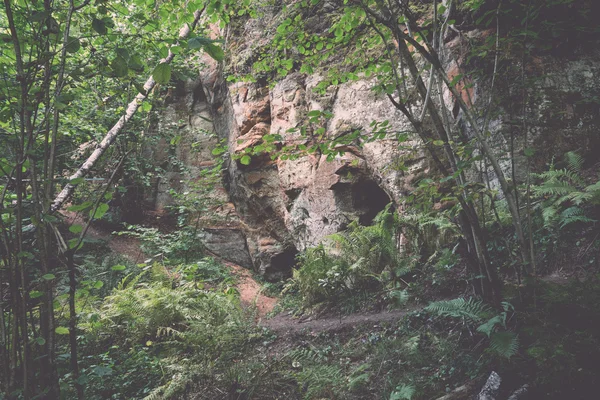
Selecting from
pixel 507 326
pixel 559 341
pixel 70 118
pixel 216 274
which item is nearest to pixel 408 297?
pixel 507 326

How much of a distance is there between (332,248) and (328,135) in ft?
9.98

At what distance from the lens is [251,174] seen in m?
10.1

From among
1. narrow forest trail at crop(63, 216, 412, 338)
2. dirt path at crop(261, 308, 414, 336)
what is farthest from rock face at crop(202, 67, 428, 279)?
dirt path at crop(261, 308, 414, 336)

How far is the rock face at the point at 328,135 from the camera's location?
516 cm

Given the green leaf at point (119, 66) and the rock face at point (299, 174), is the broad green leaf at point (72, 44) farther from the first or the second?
the rock face at point (299, 174)

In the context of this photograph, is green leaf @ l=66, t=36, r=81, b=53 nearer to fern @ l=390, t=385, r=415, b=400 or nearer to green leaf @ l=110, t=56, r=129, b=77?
green leaf @ l=110, t=56, r=129, b=77

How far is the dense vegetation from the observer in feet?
4.91

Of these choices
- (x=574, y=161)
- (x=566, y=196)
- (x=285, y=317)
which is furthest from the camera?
(x=285, y=317)

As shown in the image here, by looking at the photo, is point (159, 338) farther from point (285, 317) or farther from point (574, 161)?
point (574, 161)

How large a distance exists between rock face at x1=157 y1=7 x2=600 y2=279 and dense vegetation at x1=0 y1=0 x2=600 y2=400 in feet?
1.20

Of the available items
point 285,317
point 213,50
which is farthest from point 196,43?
point 285,317

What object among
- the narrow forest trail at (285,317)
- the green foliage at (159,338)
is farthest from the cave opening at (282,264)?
the green foliage at (159,338)

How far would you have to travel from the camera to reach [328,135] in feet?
26.5

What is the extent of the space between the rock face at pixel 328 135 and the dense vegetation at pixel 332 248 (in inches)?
14.4
